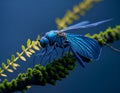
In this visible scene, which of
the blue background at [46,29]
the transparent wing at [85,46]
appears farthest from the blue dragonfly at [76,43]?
the blue background at [46,29]

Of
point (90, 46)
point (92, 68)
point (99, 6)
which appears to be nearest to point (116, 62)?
point (92, 68)

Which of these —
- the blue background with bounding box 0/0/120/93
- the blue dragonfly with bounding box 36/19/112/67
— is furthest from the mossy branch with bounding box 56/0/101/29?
the blue background with bounding box 0/0/120/93

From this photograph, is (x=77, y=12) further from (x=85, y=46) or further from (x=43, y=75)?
(x=43, y=75)

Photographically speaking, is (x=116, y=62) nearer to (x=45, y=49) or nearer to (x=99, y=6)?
(x=99, y=6)

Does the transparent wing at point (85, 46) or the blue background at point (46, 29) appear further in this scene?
the blue background at point (46, 29)

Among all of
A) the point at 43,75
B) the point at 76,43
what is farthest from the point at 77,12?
the point at 43,75

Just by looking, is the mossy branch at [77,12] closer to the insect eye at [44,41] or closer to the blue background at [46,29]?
the insect eye at [44,41]
